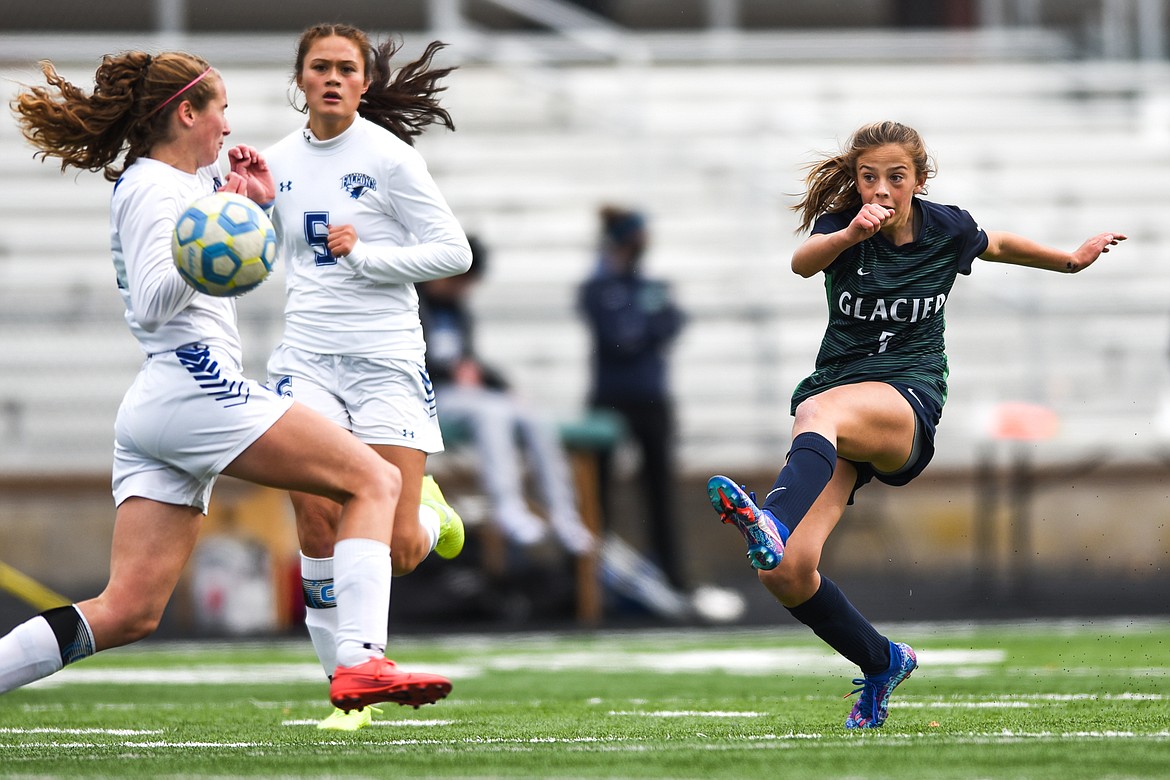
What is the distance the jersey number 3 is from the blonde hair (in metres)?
1.53

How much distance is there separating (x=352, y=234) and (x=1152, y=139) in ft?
44.1

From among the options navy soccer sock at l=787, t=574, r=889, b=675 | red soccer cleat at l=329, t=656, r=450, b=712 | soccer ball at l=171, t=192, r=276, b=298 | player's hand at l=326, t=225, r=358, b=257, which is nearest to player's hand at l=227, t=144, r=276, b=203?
player's hand at l=326, t=225, r=358, b=257

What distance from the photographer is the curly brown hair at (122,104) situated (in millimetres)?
4801

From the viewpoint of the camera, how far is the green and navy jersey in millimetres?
5281

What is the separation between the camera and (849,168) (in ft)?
17.8

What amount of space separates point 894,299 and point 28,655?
275 cm

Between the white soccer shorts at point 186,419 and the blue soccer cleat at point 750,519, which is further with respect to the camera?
the blue soccer cleat at point 750,519

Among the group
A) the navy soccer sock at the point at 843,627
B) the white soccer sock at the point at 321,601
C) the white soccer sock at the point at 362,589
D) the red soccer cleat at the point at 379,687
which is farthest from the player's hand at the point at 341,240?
the navy soccer sock at the point at 843,627

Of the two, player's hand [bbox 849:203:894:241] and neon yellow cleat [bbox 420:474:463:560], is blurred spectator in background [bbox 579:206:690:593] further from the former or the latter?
player's hand [bbox 849:203:894:241]

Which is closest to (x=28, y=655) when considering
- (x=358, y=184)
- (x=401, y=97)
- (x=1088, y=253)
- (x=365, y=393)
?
(x=365, y=393)

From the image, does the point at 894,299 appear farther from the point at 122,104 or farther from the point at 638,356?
the point at 638,356

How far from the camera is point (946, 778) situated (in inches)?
159

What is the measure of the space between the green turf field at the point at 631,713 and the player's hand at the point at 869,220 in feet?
4.84

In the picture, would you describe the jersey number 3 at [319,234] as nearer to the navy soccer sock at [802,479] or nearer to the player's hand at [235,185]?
the player's hand at [235,185]
